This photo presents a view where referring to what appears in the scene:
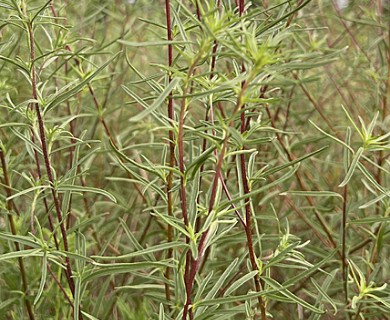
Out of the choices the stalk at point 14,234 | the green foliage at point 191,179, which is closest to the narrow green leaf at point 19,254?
the green foliage at point 191,179

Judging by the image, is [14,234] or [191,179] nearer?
[191,179]

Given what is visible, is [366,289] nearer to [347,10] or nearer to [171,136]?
[171,136]

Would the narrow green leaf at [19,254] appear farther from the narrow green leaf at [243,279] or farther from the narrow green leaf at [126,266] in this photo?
the narrow green leaf at [243,279]

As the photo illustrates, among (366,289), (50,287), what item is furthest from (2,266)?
(366,289)

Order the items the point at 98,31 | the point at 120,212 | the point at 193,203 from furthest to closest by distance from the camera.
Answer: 1. the point at 98,31
2. the point at 120,212
3. the point at 193,203

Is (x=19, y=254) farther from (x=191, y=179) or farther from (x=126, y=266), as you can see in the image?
(x=191, y=179)

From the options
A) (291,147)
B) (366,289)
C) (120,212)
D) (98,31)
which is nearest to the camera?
(366,289)

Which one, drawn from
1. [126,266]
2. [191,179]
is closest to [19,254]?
[126,266]

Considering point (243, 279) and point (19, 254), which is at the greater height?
point (19, 254)

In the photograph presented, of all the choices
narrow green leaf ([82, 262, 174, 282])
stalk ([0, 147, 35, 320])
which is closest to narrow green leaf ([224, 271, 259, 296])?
narrow green leaf ([82, 262, 174, 282])

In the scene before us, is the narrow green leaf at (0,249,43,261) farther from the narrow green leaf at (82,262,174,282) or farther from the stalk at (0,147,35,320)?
the stalk at (0,147,35,320)

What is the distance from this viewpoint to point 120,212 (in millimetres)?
1790

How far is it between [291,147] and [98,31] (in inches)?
42.8

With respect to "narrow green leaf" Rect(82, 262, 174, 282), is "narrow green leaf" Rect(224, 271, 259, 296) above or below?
below
